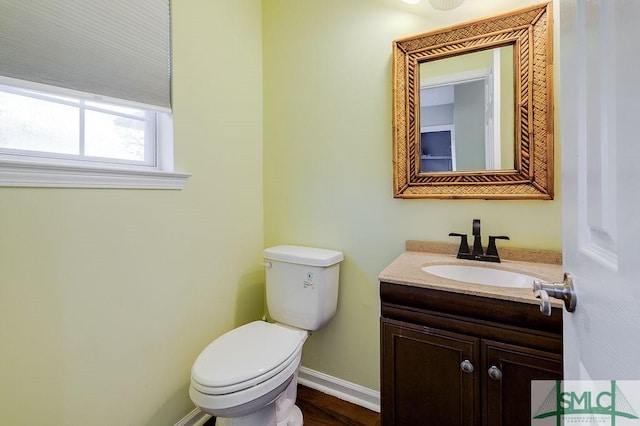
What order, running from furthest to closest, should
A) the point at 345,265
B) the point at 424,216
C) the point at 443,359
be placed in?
the point at 345,265
the point at 424,216
the point at 443,359

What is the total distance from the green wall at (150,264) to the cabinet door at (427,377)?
961 mm

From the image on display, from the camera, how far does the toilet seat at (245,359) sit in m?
1.02

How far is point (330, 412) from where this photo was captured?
1.52 m

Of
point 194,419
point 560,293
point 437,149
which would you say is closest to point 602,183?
point 560,293

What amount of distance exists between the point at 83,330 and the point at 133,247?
1.09ft

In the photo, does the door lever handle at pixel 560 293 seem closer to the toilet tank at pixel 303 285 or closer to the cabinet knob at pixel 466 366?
the cabinet knob at pixel 466 366

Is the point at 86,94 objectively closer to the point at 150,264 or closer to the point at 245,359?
the point at 150,264

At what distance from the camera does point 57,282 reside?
98cm

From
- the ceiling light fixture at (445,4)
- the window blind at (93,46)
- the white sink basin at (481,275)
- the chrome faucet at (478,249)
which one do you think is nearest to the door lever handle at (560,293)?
the white sink basin at (481,275)

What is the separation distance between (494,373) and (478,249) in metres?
0.50

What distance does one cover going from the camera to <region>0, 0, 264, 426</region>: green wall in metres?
0.93

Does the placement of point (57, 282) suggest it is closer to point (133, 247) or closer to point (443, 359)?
point (133, 247)

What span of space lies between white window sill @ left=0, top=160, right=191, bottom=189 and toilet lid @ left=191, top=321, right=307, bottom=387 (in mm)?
749

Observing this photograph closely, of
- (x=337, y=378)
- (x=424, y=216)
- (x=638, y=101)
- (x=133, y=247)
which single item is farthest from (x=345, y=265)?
(x=638, y=101)
